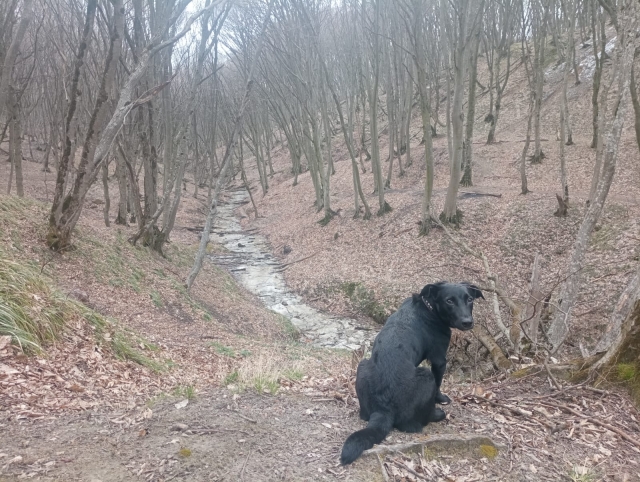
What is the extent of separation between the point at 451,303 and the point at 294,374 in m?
2.61

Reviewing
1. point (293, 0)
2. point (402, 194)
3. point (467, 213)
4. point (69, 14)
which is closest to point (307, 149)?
point (402, 194)

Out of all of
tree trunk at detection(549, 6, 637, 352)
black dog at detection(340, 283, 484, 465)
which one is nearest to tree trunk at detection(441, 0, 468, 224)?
tree trunk at detection(549, 6, 637, 352)

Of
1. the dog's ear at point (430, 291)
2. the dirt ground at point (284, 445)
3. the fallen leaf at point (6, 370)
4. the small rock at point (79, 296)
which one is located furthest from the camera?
the small rock at point (79, 296)

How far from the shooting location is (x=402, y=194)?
65.9ft

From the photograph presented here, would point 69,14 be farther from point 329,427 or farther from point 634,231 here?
point 634,231

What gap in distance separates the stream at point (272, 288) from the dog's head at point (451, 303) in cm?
685

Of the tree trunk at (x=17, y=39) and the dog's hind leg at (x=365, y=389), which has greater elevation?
the tree trunk at (x=17, y=39)

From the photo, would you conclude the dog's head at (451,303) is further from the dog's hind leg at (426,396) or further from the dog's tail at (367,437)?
the dog's tail at (367,437)

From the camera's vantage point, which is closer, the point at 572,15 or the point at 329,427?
the point at 329,427

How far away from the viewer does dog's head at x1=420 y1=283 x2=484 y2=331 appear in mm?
3936

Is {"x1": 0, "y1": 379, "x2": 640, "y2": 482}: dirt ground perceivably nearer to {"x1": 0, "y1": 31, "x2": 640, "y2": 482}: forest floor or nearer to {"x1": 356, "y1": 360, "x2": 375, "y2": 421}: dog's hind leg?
{"x1": 0, "y1": 31, "x2": 640, "y2": 482}: forest floor

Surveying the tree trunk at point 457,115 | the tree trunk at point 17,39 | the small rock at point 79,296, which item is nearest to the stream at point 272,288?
the tree trunk at point 457,115

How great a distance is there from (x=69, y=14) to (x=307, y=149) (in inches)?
493

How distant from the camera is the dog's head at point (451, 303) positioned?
3.94 meters
